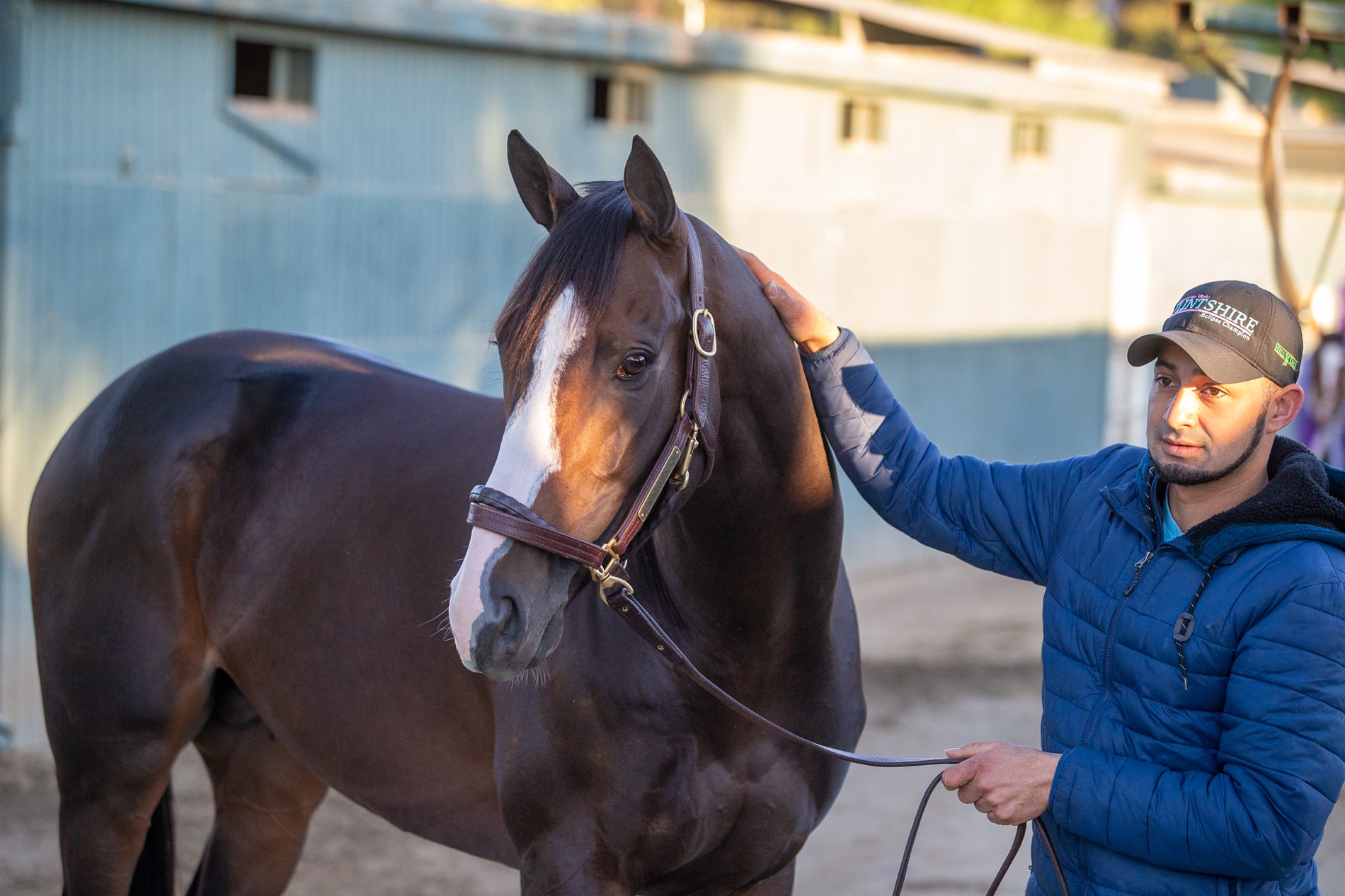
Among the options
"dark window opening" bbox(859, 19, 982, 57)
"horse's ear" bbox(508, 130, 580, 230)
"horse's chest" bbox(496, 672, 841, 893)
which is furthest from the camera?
"dark window opening" bbox(859, 19, 982, 57)

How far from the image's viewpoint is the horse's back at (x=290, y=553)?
96.3 inches

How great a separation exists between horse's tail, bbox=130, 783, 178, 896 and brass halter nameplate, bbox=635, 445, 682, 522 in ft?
5.67

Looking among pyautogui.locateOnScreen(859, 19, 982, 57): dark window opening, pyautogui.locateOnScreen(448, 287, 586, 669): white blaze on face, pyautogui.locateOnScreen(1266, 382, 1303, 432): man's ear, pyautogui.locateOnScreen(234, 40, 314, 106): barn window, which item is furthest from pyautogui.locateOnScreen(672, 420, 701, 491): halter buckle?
pyautogui.locateOnScreen(859, 19, 982, 57): dark window opening

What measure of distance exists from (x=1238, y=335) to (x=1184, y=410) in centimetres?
12

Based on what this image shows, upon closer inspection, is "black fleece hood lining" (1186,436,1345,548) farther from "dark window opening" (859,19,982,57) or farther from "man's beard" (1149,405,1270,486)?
"dark window opening" (859,19,982,57)

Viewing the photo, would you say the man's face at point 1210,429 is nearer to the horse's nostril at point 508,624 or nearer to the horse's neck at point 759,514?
the horse's neck at point 759,514

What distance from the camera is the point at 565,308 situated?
1.71 meters

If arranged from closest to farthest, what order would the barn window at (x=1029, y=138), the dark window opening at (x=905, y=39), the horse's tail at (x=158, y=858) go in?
the horse's tail at (x=158, y=858) → the barn window at (x=1029, y=138) → the dark window opening at (x=905, y=39)

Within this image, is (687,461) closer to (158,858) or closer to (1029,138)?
(158,858)

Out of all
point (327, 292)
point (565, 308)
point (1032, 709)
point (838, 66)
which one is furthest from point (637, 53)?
point (565, 308)

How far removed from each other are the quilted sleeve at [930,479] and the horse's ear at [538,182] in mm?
487

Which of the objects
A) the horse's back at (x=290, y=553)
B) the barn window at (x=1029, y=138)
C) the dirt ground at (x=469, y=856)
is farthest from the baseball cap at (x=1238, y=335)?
the barn window at (x=1029, y=138)

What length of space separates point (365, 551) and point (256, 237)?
3.24 metres

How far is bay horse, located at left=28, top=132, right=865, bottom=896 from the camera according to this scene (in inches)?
68.6
